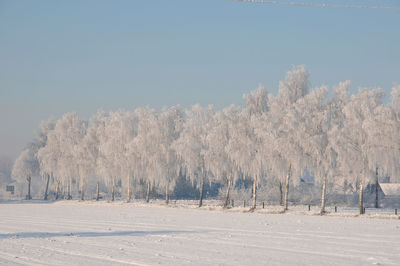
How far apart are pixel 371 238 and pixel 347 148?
20077 mm

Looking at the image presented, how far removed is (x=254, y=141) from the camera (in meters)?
48.3

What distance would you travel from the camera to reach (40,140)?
83125mm

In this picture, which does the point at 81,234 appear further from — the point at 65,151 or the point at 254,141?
the point at 65,151

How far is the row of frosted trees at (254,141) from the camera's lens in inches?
1593

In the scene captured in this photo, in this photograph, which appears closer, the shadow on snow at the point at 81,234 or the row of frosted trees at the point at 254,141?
the shadow on snow at the point at 81,234

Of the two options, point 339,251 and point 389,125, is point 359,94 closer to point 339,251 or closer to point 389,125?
point 389,125

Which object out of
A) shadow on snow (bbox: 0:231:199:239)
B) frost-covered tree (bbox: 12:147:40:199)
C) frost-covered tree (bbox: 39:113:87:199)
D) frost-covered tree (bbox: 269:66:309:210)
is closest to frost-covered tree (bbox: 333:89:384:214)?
frost-covered tree (bbox: 269:66:309:210)

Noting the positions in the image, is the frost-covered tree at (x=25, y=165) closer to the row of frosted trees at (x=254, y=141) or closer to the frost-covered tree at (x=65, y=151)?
the frost-covered tree at (x=65, y=151)

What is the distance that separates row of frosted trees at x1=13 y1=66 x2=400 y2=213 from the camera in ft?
133

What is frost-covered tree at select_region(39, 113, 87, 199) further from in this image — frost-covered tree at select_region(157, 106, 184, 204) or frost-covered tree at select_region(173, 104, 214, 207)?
frost-covered tree at select_region(173, 104, 214, 207)

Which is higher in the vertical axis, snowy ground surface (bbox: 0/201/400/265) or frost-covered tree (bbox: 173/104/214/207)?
frost-covered tree (bbox: 173/104/214/207)

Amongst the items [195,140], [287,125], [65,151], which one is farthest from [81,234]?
[65,151]

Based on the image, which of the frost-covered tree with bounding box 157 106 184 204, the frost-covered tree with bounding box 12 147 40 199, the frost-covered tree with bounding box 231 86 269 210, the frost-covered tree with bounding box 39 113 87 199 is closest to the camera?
the frost-covered tree with bounding box 231 86 269 210

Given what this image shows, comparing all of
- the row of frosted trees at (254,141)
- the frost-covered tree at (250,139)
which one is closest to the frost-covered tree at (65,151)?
the row of frosted trees at (254,141)
